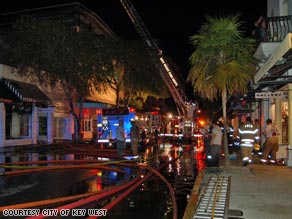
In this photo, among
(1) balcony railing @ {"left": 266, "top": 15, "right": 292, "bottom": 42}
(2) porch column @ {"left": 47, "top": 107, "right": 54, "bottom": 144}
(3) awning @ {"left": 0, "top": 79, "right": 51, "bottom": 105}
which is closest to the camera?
(1) balcony railing @ {"left": 266, "top": 15, "right": 292, "bottom": 42}

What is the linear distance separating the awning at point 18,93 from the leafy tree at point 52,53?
89 cm

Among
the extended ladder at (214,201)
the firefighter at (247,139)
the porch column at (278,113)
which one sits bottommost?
the extended ladder at (214,201)

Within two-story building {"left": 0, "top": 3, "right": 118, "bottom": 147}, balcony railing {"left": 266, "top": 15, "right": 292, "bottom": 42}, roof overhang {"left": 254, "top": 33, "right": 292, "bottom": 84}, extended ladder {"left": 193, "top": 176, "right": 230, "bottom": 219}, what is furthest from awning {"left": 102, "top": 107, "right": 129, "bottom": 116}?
extended ladder {"left": 193, "top": 176, "right": 230, "bottom": 219}

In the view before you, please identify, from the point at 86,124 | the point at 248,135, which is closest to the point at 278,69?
the point at 248,135

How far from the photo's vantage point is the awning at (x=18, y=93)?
19.6 m

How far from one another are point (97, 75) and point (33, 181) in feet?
45.7

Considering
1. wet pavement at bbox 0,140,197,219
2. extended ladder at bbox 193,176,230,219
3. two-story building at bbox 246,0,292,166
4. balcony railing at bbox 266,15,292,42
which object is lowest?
wet pavement at bbox 0,140,197,219

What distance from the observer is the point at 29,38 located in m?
21.4

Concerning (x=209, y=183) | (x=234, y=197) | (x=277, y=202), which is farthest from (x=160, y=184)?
(x=277, y=202)

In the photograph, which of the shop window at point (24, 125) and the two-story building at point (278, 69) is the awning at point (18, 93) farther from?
the two-story building at point (278, 69)

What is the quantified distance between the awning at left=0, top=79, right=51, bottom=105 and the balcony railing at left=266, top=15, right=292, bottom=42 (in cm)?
1294

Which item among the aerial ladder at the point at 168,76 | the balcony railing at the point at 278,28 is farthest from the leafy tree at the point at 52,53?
the balcony railing at the point at 278,28

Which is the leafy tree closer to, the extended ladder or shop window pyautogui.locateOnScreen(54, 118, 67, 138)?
shop window pyautogui.locateOnScreen(54, 118, 67, 138)

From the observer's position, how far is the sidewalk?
635cm
